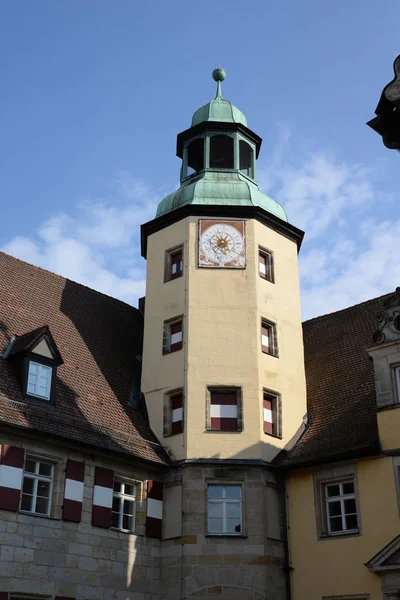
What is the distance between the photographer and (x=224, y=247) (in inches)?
842

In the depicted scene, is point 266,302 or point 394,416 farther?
point 266,302

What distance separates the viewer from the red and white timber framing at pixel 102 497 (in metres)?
17.1

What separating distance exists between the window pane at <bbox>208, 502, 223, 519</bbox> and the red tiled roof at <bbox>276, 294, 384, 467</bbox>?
5.77ft

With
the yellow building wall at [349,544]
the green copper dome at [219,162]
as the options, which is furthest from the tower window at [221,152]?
the yellow building wall at [349,544]

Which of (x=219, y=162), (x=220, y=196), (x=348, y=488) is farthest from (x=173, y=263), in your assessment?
(x=348, y=488)

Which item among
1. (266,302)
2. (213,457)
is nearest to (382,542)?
(213,457)

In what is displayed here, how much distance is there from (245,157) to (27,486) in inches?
484

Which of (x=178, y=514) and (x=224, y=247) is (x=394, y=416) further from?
(x=224, y=247)

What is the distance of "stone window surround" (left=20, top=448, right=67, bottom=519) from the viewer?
53.7 ft

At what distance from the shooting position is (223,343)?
2016 cm

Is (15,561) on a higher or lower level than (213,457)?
lower

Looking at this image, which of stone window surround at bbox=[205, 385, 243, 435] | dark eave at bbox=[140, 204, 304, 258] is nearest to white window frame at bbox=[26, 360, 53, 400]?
stone window surround at bbox=[205, 385, 243, 435]

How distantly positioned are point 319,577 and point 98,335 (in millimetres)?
8294

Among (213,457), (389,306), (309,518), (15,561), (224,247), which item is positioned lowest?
(15,561)
